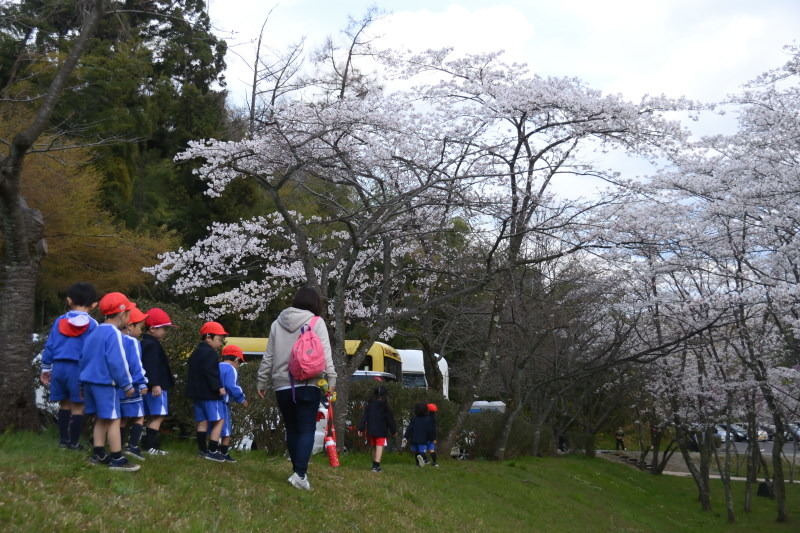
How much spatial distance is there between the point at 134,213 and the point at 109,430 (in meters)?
21.6

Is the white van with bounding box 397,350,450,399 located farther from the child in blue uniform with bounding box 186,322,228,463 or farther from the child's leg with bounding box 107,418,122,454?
the child's leg with bounding box 107,418,122,454

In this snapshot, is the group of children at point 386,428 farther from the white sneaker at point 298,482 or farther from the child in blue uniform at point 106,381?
the child in blue uniform at point 106,381

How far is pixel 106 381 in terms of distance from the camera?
524 cm

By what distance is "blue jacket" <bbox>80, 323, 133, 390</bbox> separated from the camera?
5.24m

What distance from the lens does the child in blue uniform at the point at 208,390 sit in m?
6.97

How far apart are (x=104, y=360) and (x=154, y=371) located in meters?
1.21

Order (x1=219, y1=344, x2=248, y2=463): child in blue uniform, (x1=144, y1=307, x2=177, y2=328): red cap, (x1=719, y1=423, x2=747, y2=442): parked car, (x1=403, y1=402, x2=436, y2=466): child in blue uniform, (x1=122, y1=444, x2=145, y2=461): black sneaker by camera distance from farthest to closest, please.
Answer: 1. (x1=719, y1=423, x2=747, y2=442): parked car
2. (x1=403, y1=402, x2=436, y2=466): child in blue uniform
3. (x1=219, y1=344, x2=248, y2=463): child in blue uniform
4. (x1=144, y1=307, x2=177, y2=328): red cap
5. (x1=122, y1=444, x2=145, y2=461): black sneaker

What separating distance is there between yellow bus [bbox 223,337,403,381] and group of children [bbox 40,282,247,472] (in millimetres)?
13706

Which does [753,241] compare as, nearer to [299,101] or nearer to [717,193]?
[717,193]

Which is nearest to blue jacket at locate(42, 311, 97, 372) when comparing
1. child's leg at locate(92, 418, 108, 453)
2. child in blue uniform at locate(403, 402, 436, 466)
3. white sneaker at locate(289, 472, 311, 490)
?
child's leg at locate(92, 418, 108, 453)

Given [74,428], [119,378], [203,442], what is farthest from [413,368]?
[119,378]

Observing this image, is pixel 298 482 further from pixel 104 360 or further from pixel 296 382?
pixel 104 360

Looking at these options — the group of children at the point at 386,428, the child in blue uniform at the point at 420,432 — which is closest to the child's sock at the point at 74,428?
the group of children at the point at 386,428

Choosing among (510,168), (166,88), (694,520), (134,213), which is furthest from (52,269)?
(694,520)
